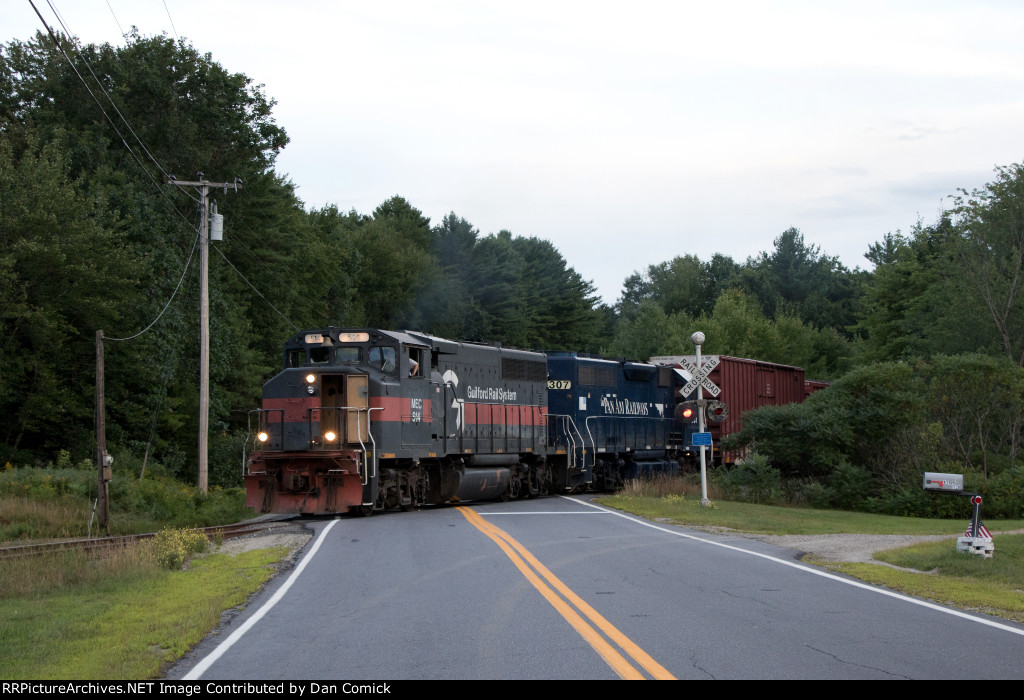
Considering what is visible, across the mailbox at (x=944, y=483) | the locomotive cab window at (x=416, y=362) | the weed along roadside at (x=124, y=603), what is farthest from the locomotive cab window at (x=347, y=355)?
the mailbox at (x=944, y=483)

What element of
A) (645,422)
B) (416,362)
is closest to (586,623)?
(416,362)

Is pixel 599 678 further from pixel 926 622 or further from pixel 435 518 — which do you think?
pixel 435 518

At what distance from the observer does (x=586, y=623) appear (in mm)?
9164

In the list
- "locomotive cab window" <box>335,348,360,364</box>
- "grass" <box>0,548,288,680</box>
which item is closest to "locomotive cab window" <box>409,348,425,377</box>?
"locomotive cab window" <box>335,348,360,364</box>

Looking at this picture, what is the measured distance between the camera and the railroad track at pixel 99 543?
1619cm

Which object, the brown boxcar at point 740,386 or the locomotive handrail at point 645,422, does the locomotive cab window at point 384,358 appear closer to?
the locomotive handrail at point 645,422

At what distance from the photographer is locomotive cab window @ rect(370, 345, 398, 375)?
2238cm

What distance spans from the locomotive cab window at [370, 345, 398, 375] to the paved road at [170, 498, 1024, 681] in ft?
23.9

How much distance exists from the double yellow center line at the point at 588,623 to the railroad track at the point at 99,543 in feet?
24.9

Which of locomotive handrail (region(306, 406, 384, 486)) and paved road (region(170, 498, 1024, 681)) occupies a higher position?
locomotive handrail (region(306, 406, 384, 486))

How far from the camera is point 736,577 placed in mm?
12398

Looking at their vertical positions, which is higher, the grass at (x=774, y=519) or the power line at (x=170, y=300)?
the power line at (x=170, y=300)

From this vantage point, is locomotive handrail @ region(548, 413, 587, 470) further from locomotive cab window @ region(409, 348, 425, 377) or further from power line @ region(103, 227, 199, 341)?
power line @ region(103, 227, 199, 341)

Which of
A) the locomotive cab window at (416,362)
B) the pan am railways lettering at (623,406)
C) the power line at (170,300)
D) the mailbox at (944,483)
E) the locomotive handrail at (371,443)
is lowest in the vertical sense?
the mailbox at (944,483)
